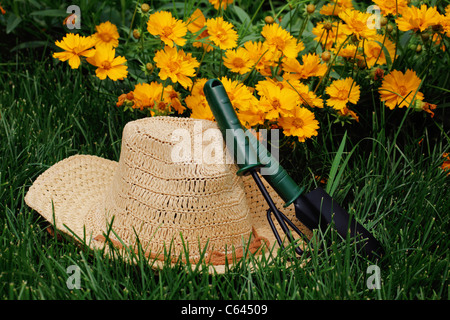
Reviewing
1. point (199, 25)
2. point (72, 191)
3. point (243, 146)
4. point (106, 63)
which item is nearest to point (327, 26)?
Result: point (199, 25)

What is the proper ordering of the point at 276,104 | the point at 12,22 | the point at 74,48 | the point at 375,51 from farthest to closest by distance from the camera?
1. the point at 12,22
2. the point at 375,51
3. the point at 74,48
4. the point at 276,104

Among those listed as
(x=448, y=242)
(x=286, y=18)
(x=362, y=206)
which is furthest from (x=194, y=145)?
(x=286, y=18)

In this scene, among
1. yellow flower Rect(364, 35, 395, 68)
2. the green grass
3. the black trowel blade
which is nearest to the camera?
the green grass

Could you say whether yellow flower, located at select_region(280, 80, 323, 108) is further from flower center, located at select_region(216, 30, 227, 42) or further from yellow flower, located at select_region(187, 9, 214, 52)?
yellow flower, located at select_region(187, 9, 214, 52)

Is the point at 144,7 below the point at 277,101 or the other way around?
the other way around

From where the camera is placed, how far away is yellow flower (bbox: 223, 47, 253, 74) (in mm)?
1647

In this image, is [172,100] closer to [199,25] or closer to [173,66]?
[173,66]

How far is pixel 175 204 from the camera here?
4.42 ft

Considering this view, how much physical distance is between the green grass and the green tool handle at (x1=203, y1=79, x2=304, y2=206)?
156mm

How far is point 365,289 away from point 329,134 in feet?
2.17

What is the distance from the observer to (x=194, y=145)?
1.36 metres

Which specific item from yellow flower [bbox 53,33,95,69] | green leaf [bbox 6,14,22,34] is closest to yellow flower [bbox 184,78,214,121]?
yellow flower [bbox 53,33,95,69]

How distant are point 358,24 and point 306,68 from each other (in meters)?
0.20
